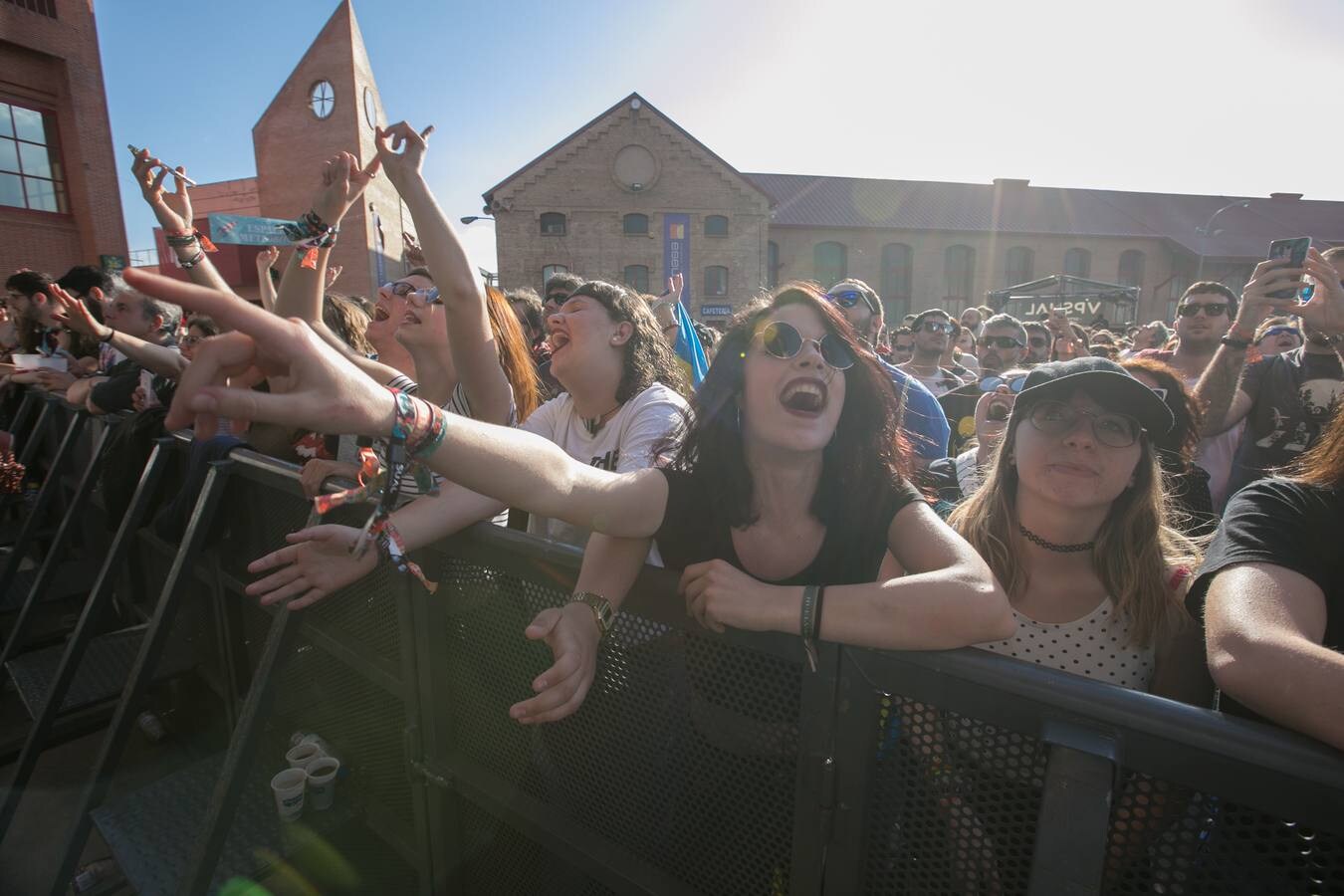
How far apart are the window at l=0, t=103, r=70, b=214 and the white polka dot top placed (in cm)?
1992

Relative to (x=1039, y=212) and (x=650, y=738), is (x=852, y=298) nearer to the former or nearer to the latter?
(x=650, y=738)

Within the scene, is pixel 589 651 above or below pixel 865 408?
below

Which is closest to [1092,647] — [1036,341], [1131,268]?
[1036,341]

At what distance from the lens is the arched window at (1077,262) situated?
112 feet

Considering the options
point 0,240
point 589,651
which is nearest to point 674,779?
point 589,651

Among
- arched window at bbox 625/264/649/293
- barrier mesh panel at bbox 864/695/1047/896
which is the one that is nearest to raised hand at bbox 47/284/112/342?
barrier mesh panel at bbox 864/695/1047/896

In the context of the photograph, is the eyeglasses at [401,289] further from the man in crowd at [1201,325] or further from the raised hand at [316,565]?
the man in crowd at [1201,325]

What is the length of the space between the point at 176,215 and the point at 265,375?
1.94 m

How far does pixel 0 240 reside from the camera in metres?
13.1

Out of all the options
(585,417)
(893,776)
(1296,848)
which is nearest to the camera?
(1296,848)

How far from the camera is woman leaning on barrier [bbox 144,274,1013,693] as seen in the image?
0.90m

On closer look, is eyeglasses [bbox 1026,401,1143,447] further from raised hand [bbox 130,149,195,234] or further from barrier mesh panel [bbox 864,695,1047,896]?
raised hand [bbox 130,149,195,234]

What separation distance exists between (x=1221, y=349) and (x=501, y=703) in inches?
150

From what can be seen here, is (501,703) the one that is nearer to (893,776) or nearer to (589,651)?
(589,651)
